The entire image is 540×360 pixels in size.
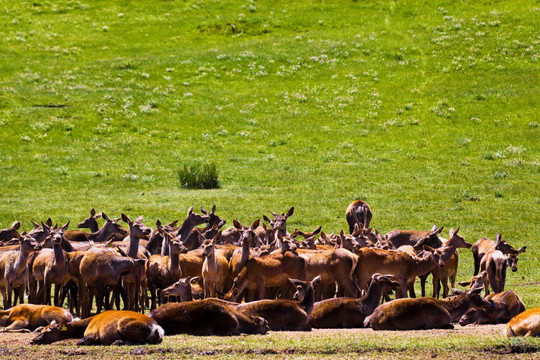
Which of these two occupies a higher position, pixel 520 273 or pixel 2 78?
pixel 2 78

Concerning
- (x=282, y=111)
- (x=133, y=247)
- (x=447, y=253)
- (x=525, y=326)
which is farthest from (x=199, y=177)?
(x=525, y=326)

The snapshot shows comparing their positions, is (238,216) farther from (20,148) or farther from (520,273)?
(20,148)

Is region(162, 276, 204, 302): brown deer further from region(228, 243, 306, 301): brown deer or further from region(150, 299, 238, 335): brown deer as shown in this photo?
region(150, 299, 238, 335): brown deer

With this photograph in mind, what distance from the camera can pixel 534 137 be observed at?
41.8 meters

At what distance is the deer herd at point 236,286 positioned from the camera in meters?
13.2

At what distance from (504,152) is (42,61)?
91.0 ft

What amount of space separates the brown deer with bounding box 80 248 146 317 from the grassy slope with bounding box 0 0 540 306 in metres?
7.85

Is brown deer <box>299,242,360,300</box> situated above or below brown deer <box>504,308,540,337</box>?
below

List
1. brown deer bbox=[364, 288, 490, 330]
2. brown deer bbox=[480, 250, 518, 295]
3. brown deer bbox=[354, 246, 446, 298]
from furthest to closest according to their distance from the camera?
1. brown deer bbox=[480, 250, 518, 295]
2. brown deer bbox=[354, 246, 446, 298]
3. brown deer bbox=[364, 288, 490, 330]

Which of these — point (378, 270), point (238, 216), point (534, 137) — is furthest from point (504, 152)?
point (378, 270)

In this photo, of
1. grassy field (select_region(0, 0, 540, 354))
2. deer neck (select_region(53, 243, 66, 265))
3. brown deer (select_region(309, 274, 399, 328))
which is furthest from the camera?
grassy field (select_region(0, 0, 540, 354))

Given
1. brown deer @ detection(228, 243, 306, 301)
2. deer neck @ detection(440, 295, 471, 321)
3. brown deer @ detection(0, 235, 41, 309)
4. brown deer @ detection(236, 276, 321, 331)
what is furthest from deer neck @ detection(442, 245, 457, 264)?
brown deer @ detection(0, 235, 41, 309)

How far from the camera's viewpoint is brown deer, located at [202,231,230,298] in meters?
16.8

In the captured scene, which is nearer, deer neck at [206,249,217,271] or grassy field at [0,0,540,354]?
deer neck at [206,249,217,271]
